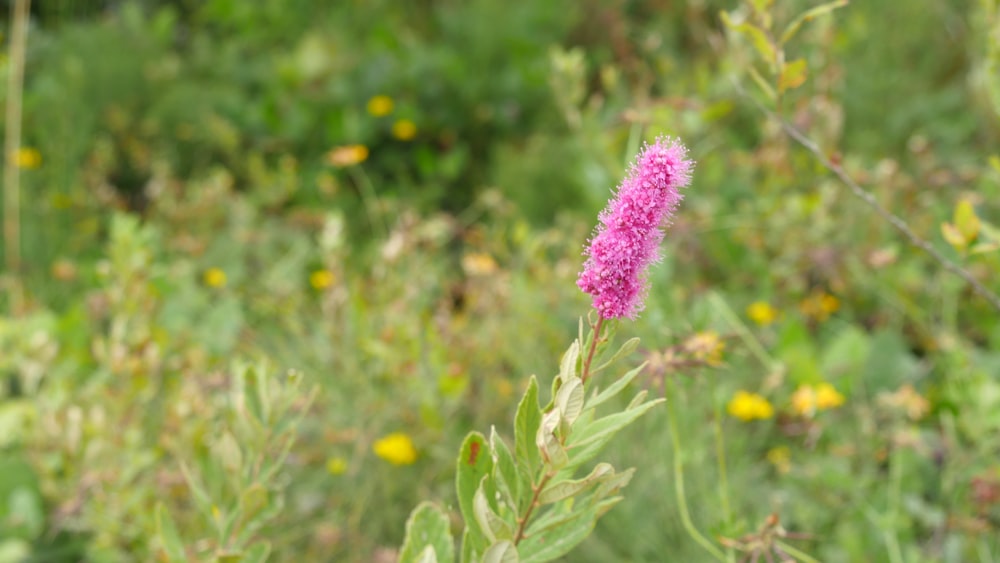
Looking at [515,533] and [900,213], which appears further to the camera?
[900,213]

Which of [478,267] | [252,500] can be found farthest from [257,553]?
[478,267]

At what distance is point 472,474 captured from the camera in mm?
789

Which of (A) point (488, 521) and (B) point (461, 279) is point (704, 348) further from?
(B) point (461, 279)

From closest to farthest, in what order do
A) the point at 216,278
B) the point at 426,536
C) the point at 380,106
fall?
the point at 426,536 < the point at 216,278 < the point at 380,106

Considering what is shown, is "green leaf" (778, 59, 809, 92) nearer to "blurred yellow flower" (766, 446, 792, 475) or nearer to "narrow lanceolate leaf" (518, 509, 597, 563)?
"narrow lanceolate leaf" (518, 509, 597, 563)

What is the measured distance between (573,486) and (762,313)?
1.76m

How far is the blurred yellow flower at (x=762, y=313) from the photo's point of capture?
2.35m

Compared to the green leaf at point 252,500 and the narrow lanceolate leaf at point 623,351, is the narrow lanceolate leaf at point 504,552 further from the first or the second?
the green leaf at point 252,500

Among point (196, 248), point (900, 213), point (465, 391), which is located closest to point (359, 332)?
point (465, 391)

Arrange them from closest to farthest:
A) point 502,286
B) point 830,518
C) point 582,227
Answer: point 830,518
point 502,286
point 582,227

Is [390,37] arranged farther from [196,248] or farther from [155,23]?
[196,248]

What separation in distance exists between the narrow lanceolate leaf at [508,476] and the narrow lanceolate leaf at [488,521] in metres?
0.01

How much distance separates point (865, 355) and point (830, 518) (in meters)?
0.44

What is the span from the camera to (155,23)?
436 cm
